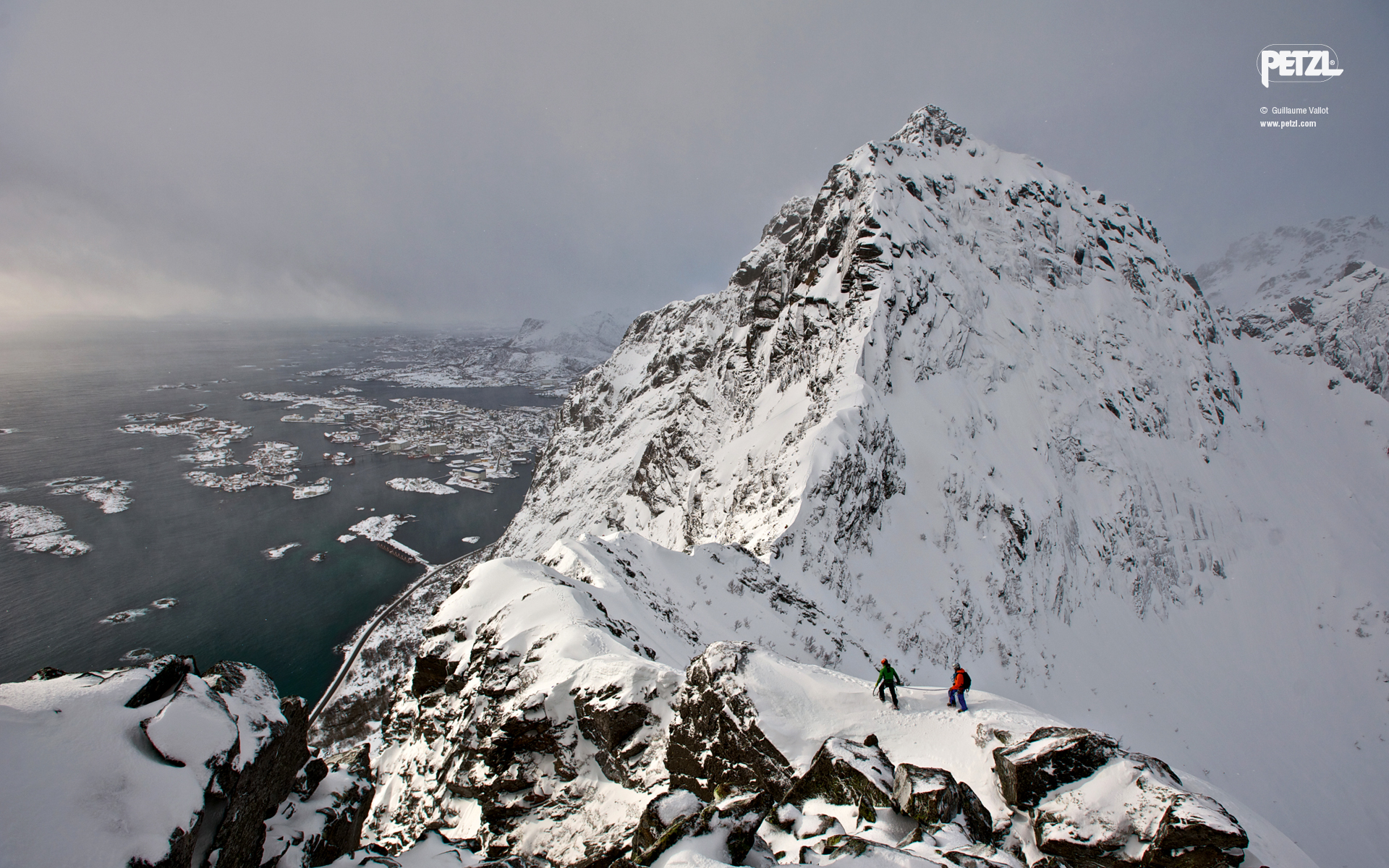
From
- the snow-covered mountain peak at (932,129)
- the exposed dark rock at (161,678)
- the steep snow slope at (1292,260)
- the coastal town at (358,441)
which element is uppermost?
the steep snow slope at (1292,260)

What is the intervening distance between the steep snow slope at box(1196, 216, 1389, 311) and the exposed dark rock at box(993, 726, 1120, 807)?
21871 cm

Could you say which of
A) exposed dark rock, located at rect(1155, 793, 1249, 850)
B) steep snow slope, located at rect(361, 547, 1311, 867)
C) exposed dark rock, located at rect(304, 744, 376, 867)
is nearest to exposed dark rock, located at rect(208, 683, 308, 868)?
exposed dark rock, located at rect(304, 744, 376, 867)

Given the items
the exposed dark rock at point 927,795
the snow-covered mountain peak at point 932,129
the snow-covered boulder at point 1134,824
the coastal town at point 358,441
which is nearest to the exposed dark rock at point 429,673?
the exposed dark rock at point 927,795

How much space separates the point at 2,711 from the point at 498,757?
977cm

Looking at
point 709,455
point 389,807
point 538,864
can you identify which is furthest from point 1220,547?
point 389,807

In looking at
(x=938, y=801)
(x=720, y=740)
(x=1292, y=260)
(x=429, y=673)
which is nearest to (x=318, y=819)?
(x=429, y=673)

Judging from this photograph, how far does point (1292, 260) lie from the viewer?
586 feet

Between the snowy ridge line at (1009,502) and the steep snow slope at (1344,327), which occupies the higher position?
the steep snow slope at (1344,327)

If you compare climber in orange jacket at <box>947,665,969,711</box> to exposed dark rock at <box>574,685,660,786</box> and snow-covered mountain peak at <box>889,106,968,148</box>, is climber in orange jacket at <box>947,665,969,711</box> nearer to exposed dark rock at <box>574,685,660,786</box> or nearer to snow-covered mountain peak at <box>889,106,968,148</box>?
exposed dark rock at <box>574,685,660,786</box>

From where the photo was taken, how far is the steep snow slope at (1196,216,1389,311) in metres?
160

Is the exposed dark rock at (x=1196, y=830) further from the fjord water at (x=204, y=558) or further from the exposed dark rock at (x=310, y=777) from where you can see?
the fjord water at (x=204, y=558)

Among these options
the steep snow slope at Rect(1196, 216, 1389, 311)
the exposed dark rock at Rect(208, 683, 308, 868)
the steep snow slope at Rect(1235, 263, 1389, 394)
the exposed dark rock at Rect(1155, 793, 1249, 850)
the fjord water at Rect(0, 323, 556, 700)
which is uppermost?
the steep snow slope at Rect(1196, 216, 1389, 311)

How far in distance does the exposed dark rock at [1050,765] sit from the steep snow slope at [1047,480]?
46.5 ft

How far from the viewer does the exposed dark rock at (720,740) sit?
37.4 ft
